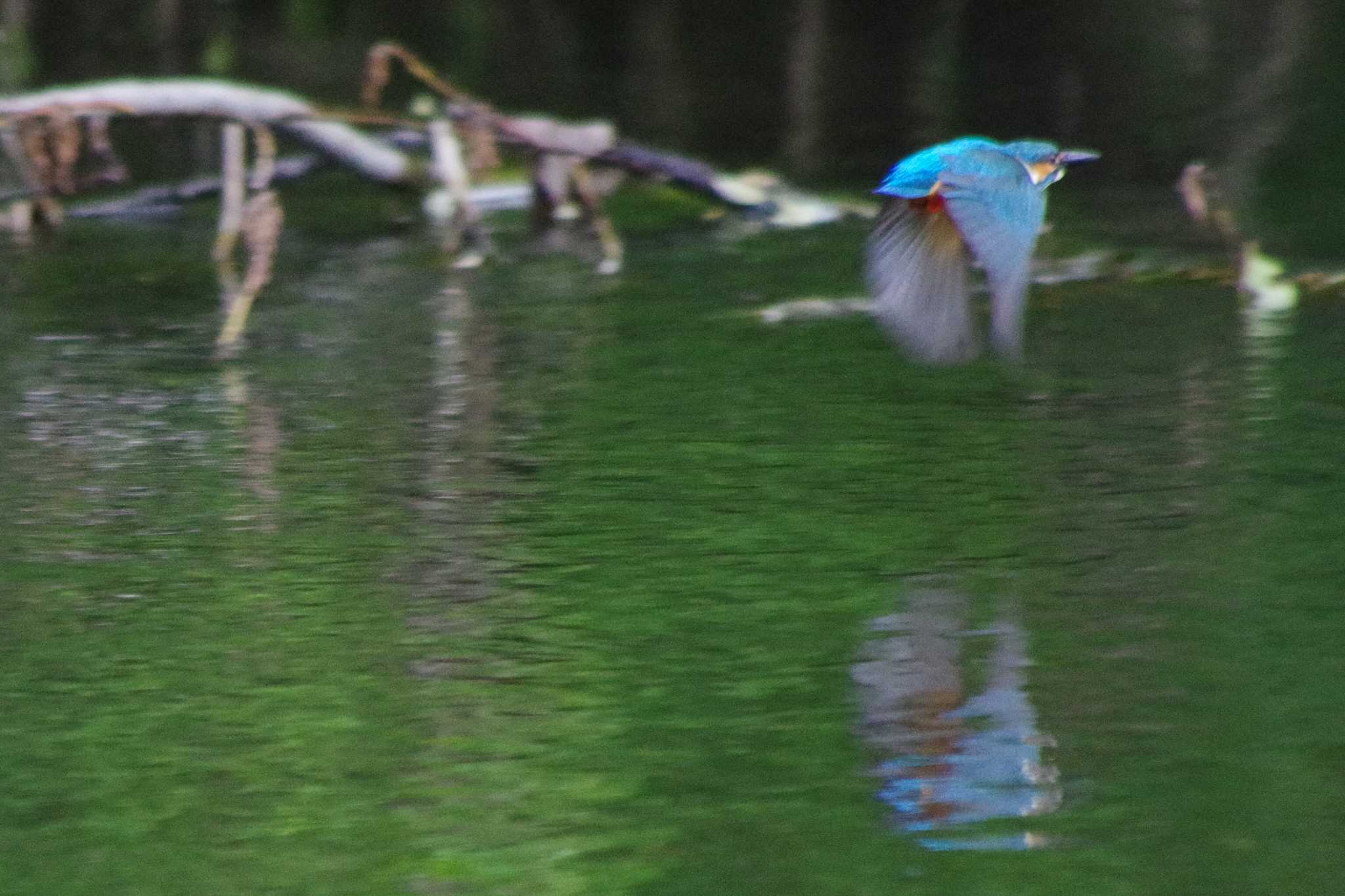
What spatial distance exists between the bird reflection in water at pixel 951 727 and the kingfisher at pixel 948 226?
2.44 ft

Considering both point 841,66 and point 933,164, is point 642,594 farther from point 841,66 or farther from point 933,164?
point 841,66

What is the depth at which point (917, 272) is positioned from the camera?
228 inches

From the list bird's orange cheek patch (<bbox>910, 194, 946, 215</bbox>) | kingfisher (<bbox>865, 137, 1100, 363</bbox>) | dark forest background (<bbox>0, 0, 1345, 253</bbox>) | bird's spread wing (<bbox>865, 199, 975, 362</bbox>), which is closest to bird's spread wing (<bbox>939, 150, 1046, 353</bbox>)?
kingfisher (<bbox>865, 137, 1100, 363</bbox>)

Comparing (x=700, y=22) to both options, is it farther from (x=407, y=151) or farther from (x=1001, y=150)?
(x=1001, y=150)

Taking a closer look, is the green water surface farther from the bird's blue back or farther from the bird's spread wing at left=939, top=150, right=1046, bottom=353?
the bird's blue back

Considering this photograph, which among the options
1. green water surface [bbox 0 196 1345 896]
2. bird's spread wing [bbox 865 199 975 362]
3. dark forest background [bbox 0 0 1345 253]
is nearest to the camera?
green water surface [bbox 0 196 1345 896]

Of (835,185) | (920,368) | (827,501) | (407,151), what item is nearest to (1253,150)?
(835,185)

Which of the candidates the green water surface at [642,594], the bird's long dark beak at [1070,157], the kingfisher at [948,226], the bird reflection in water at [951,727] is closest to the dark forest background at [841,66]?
the green water surface at [642,594]

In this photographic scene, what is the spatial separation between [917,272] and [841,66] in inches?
456

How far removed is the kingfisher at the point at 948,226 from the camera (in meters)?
5.29

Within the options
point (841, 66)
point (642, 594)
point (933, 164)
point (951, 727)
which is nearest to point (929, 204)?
point (933, 164)

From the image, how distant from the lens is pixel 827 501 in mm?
5855

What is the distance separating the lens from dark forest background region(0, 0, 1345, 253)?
41.6ft

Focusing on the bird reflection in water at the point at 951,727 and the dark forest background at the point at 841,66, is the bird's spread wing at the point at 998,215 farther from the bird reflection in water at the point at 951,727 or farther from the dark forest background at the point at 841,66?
the dark forest background at the point at 841,66
